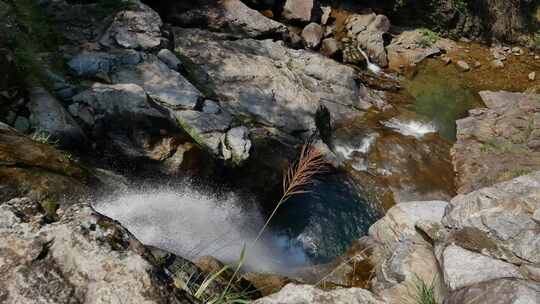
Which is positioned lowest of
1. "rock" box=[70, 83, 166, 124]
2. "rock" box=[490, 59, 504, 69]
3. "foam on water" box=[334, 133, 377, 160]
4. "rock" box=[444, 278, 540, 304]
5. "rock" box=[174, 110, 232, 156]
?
"foam on water" box=[334, 133, 377, 160]

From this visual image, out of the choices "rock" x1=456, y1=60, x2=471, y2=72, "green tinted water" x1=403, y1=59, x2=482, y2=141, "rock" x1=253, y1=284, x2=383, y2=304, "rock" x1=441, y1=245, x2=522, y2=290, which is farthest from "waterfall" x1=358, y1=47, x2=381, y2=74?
"rock" x1=253, y1=284, x2=383, y2=304

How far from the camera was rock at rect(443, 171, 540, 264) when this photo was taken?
4742 millimetres

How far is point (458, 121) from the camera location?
44.1ft

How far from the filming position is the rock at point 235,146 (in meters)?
8.24

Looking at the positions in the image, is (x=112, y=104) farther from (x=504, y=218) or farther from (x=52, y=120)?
(x=504, y=218)

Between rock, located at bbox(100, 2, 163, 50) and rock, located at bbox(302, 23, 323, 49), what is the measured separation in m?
6.32

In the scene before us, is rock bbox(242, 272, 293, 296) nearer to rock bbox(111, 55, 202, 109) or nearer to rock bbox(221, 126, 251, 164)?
rock bbox(221, 126, 251, 164)

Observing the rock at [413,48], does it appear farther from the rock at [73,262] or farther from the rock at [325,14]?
the rock at [73,262]

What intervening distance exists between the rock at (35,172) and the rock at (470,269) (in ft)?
14.0

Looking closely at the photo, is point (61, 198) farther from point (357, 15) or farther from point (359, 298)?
point (357, 15)

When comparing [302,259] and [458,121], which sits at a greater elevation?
[458,121]

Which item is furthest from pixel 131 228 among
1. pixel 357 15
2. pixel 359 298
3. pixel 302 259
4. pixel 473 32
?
pixel 473 32

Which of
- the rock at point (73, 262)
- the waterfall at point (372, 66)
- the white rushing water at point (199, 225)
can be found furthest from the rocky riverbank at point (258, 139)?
the white rushing water at point (199, 225)

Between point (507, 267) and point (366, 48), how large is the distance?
44.2ft
